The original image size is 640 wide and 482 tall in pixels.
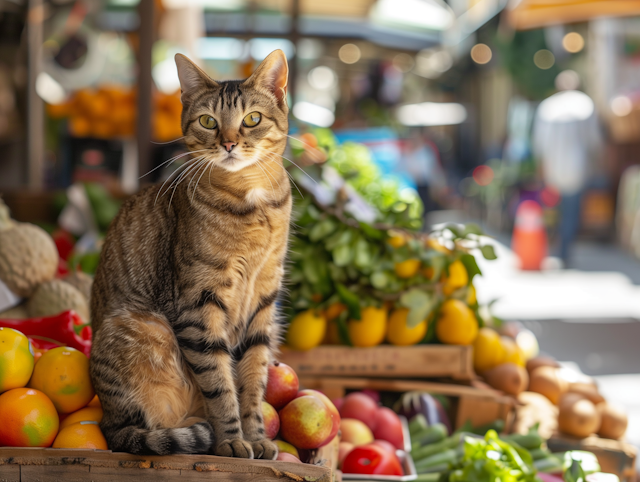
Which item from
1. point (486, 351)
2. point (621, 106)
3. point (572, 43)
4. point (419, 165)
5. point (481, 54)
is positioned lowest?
point (486, 351)

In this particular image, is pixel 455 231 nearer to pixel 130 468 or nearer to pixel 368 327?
pixel 368 327

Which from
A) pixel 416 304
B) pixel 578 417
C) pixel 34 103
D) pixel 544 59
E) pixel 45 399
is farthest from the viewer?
pixel 544 59

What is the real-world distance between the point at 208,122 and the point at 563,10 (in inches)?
216

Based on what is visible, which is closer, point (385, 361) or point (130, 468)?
point (130, 468)

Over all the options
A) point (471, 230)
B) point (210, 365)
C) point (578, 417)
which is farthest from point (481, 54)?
point (210, 365)

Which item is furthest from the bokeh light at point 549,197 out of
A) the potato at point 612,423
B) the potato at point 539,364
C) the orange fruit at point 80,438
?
the orange fruit at point 80,438

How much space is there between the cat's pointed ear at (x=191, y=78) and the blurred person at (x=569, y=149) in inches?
379

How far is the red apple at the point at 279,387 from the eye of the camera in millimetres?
1778

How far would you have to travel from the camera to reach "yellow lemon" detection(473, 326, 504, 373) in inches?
114

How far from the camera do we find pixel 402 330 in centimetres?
268

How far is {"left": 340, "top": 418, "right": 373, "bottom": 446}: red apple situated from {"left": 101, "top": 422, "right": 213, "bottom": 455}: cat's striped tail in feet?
2.88

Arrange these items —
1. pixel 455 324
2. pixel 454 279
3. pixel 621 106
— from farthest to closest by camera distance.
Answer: pixel 621 106 < pixel 454 279 < pixel 455 324

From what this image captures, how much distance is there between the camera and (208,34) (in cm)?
722

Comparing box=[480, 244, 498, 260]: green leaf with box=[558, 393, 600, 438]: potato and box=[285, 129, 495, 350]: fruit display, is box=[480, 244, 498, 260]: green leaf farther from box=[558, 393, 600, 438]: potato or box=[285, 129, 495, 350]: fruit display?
box=[558, 393, 600, 438]: potato
